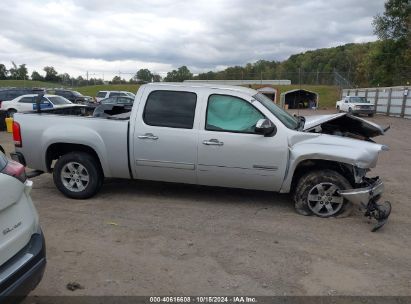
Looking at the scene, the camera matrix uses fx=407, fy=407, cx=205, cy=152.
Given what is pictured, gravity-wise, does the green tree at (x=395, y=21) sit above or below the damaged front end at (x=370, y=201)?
above

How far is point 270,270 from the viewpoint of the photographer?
13.2ft

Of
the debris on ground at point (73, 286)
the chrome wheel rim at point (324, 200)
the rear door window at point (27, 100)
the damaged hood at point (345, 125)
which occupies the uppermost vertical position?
the damaged hood at point (345, 125)

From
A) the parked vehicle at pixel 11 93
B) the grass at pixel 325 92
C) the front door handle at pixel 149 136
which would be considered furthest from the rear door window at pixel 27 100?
the grass at pixel 325 92

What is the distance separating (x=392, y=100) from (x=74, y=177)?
3468 centimetres

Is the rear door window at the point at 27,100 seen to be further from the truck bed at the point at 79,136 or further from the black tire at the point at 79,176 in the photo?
the black tire at the point at 79,176

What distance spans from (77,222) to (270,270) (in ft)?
8.47

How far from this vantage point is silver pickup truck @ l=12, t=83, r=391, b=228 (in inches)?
217

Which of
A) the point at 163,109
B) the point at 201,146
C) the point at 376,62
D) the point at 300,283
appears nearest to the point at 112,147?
the point at 163,109

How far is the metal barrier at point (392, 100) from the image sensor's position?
32.7 metres

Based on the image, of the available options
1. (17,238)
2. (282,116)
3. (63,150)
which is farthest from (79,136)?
(17,238)

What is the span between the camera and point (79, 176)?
6.18 m

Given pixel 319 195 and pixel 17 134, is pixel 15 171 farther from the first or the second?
pixel 319 195

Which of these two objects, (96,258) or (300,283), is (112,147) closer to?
(96,258)

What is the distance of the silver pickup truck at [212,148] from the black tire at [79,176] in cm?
1
